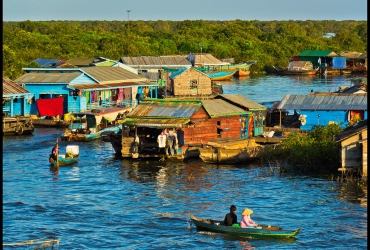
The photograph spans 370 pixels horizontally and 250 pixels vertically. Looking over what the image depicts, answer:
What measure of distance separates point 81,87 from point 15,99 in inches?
168

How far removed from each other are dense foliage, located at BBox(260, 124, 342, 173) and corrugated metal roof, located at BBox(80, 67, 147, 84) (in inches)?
795

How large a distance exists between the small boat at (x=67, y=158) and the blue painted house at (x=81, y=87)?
12.9 metres

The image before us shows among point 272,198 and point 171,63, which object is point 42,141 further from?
point 171,63

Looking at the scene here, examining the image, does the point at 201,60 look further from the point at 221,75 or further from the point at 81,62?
the point at 81,62

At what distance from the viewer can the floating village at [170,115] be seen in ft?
103

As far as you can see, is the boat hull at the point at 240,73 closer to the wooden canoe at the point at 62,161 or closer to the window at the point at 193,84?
the window at the point at 193,84

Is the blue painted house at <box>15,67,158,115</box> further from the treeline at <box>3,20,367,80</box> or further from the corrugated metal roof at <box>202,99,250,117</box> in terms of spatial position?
the corrugated metal roof at <box>202,99,250,117</box>

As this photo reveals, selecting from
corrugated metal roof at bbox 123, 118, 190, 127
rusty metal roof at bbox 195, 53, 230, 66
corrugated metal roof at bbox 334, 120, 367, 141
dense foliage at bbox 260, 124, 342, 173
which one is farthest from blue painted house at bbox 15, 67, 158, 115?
rusty metal roof at bbox 195, 53, 230, 66

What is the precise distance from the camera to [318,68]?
9031 cm

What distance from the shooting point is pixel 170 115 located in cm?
3225

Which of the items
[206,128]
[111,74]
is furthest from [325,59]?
[206,128]

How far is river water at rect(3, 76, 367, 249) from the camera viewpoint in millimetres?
19703

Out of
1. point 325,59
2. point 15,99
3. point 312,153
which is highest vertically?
point 325,59

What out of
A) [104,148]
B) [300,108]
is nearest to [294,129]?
[300,108]
